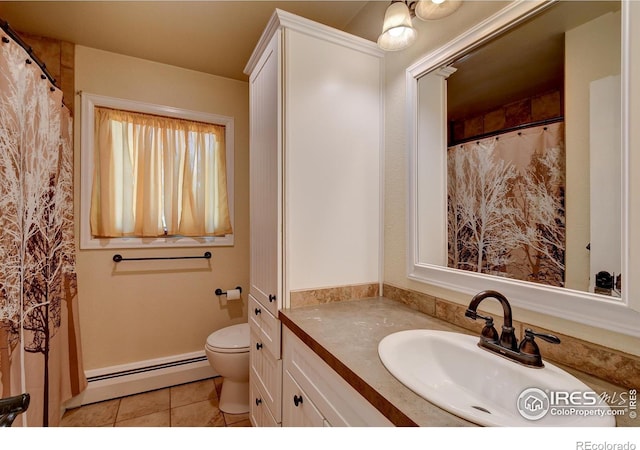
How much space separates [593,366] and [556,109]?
0.70 metres

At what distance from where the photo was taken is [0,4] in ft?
5.21

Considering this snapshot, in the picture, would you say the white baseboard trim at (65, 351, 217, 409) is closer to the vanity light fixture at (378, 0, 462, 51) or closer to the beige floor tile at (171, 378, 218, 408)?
the beige floor tile at (171, 378, 218, 408)

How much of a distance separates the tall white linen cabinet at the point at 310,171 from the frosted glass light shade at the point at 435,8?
38 centimetres

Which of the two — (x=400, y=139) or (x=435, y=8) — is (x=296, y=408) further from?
(x=435, y=8)

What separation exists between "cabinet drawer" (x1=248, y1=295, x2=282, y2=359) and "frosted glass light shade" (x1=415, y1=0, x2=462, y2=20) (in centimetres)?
136

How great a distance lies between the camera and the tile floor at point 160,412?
5.81ft

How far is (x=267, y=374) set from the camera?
1.38 meters

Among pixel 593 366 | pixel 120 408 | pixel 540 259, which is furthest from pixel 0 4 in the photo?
pixel 593 366

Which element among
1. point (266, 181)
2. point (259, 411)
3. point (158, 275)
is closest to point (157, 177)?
point (158, 275)

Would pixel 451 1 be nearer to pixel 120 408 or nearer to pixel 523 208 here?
pixel 523 208

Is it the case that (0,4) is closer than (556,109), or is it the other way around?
(556,109)

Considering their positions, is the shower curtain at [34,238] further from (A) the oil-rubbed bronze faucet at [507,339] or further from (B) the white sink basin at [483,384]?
(A) the oil-rubbed bronze faucet at [507,339]

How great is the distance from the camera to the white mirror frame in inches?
26.1
